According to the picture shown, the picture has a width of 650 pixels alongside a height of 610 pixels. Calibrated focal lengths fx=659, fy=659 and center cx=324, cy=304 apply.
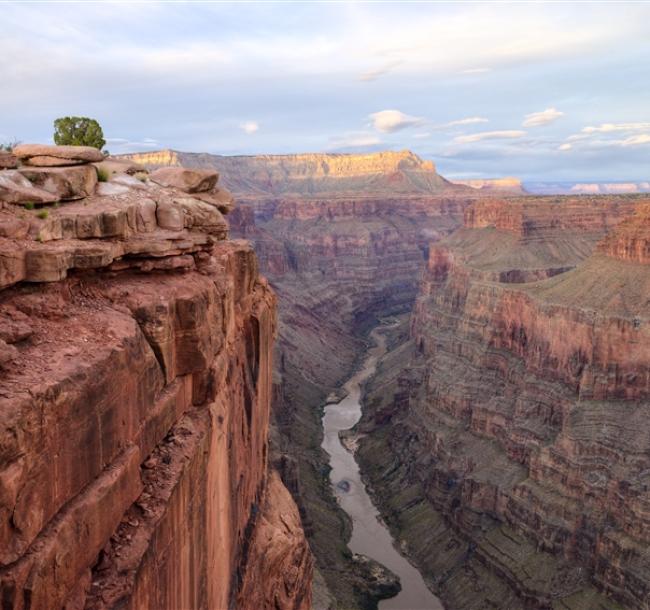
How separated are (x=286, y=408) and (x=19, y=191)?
65.0 metres

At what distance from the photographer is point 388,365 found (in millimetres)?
103875

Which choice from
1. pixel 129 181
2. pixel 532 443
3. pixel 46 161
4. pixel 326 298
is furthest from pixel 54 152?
pixel 326 298

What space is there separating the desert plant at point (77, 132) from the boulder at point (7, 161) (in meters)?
13.6

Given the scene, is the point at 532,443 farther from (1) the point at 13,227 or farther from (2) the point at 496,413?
(1) the point at 13,227

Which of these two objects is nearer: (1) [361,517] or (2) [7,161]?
(2) [7,161]

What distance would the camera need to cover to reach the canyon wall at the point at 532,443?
46.8 metres

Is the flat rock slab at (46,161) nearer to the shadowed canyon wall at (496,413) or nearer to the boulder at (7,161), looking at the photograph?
the boulder at (7,161)

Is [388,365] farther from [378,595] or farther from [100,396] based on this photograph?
[100,396]

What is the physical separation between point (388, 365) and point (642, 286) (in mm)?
50193

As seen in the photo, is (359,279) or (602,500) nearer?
(602,500)

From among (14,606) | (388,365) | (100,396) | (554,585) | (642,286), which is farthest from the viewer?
(388,365)

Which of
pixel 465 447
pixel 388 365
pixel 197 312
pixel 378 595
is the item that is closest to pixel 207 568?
pixel 197 312

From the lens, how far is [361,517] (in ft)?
200

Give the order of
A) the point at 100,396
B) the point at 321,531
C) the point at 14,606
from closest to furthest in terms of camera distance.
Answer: the point at 14,606 → the point at 100,396 → the point at 321,531
